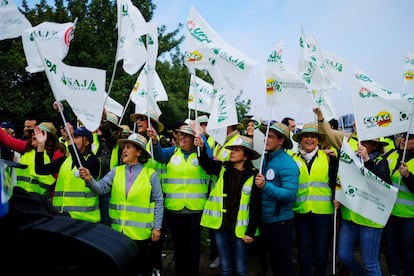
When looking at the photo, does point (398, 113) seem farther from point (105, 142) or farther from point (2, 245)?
point (2, 245)

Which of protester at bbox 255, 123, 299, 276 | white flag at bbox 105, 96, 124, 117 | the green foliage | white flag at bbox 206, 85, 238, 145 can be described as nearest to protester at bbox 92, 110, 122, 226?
white flag at bbox 105, 96, 124, 117

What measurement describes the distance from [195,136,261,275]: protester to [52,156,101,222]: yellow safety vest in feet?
4.50

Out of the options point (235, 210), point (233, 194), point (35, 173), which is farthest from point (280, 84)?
point (35, 173)

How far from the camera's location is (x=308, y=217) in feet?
16.3

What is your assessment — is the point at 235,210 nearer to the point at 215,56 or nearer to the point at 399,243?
the point at 215,56

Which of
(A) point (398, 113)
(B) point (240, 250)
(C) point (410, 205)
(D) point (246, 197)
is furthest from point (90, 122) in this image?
(C) point (410, 205)

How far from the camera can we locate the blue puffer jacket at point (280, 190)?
4.45 meters

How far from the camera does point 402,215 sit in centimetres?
484

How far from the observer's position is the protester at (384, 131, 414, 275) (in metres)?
4.80

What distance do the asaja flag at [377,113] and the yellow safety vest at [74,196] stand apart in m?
3.34

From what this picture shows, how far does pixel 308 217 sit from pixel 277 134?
1152 mm

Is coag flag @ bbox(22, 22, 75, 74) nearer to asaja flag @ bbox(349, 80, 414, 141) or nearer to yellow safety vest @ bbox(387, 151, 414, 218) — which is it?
asaja flag @ bbox(349, 80, 414, 141)

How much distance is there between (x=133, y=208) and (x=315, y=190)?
2.31 meters

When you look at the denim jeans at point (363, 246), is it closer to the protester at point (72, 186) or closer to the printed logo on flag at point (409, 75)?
the printed logo on flag at point (409, 75)
